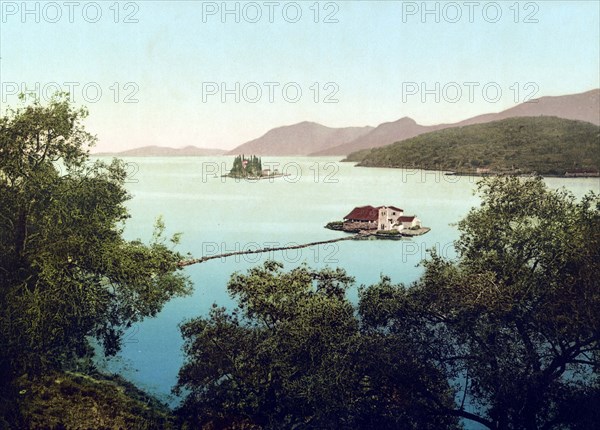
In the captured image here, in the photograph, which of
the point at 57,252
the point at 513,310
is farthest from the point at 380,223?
the point at 57,252

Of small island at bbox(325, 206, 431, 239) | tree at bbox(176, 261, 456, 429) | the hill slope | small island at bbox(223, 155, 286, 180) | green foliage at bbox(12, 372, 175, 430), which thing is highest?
the hill slope

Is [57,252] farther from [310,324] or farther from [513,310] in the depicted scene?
[513,310]

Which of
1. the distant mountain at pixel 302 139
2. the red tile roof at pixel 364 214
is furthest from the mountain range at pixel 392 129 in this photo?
the red tile roof at pixel 364 214

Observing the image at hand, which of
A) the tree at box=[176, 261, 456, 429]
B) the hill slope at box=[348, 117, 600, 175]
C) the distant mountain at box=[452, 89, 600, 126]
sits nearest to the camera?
the tree at box=[176, 261, 456, 429]

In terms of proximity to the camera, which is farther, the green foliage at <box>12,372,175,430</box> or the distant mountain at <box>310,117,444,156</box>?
the distant mountain at <box>310,117,444,156</box>

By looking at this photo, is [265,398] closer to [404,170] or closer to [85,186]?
[85,186]

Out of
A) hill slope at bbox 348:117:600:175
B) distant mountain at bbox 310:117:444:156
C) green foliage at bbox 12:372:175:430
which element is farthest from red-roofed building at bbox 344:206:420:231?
hill slope at bbox 348:117:600:175

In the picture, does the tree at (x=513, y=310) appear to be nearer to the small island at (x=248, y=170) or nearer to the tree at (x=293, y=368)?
the tree at (x=293, y=368)

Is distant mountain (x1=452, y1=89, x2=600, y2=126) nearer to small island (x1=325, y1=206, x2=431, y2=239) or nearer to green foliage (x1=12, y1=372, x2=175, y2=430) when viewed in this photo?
small island (x1=325, y1=206, x2=431, y2=239)
